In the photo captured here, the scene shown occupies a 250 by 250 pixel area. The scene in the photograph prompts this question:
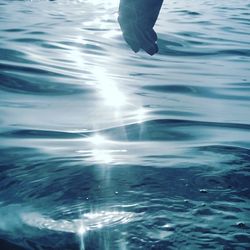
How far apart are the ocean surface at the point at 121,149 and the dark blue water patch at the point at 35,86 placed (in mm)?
12

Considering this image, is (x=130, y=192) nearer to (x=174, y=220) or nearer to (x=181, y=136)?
(x=174, y=220)

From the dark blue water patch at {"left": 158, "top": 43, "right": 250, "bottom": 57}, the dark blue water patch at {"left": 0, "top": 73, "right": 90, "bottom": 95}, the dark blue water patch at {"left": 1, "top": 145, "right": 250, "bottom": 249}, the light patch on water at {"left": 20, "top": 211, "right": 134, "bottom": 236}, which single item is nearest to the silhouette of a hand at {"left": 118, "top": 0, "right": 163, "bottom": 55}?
the dark blue water patch at {"left": 1, "top": 145, "right": 250, "bottom": 249}

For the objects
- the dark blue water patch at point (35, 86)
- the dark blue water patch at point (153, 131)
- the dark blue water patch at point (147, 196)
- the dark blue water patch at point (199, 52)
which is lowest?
the dark blue water patch at point (199, 52)

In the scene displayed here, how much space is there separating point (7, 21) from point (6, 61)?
16.2 ft

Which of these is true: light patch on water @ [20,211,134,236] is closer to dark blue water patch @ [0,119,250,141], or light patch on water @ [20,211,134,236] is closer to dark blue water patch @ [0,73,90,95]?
dark blue water patch @ [0,119,250,141]

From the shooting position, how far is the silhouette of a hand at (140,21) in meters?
3.03

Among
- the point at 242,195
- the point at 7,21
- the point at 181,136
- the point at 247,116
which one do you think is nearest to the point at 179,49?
the point at 7,21

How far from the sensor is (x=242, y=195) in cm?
304

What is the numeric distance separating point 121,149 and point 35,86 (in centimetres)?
233

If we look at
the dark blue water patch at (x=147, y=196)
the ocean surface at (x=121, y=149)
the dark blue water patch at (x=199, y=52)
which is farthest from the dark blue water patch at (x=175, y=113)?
the dark blue water patch at (x=199, y=52)

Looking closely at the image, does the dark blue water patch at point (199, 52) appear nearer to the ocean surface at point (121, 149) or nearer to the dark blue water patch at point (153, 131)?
the ocean surface at point (121, 149)

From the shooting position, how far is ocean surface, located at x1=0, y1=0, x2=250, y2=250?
2604 mm

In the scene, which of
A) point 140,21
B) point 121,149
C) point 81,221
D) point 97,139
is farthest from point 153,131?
point 81,221

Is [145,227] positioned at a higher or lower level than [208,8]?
higher
